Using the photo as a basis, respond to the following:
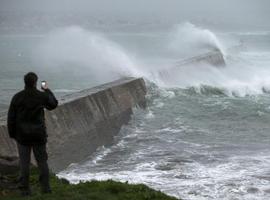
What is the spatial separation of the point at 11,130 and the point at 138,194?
2.00m

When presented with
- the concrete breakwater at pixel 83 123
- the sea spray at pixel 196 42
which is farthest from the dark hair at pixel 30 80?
the sea spray at pixel 196 42

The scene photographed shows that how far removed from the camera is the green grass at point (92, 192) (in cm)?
728

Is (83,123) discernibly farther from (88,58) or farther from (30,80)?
(88,58)

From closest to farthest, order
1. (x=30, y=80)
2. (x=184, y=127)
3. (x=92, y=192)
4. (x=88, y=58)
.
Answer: (x=30, y=80) < (x=92, y=192) < (x=184, y=127) < (x=88, y=58)

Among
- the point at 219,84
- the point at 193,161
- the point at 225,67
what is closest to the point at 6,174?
the point at 193,161

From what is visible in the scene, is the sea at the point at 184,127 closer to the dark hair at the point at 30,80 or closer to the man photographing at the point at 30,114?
the man photographing at the point at 30,114

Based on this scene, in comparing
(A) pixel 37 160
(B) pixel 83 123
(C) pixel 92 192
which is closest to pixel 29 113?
(A) pixel 37 160

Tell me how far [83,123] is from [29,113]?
325 inches

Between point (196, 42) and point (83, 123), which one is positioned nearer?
point (83, 123)

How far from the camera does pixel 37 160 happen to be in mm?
7062

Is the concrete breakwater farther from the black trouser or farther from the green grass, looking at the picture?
the black trouser

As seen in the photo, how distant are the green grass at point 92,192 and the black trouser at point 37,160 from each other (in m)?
0.17

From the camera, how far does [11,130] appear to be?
6934 millimetres

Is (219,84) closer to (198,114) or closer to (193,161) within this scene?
(198,114)
